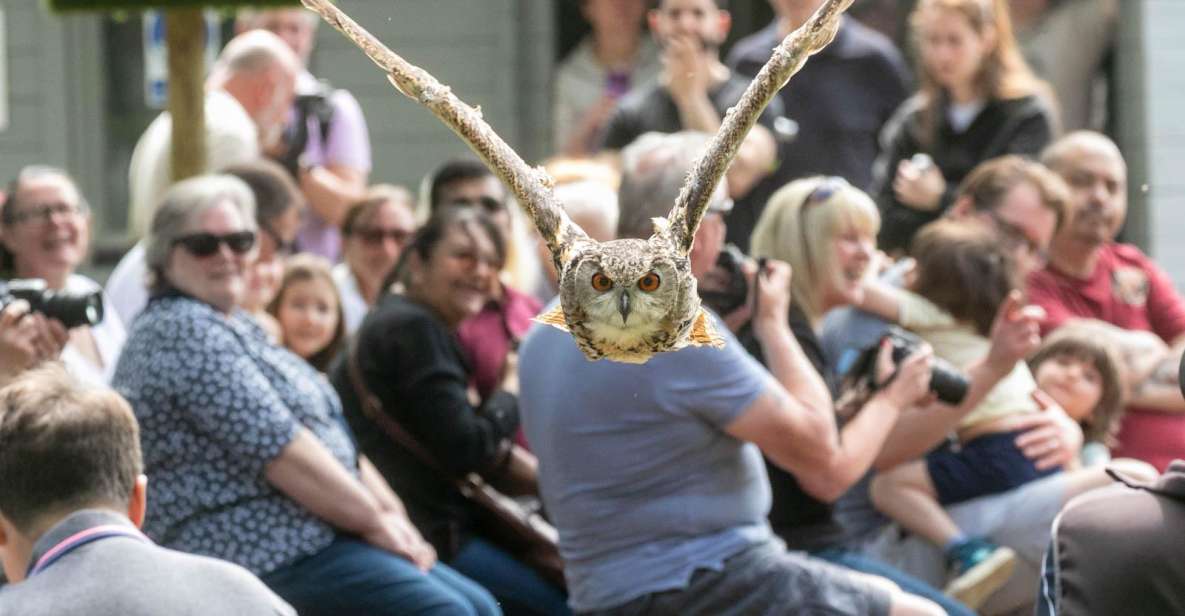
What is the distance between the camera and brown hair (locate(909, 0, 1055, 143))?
25.4 feet

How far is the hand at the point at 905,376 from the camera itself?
5293 mm

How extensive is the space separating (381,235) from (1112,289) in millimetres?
2737

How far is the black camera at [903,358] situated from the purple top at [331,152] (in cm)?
312

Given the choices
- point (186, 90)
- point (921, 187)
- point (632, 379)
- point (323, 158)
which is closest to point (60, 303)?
point (186, 90)

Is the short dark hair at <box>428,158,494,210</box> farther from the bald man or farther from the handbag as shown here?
the handbag

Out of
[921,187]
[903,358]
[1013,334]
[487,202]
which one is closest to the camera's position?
[903,358]

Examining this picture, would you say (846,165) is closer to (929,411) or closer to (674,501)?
(929,411)

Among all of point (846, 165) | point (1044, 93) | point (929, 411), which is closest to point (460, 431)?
point (929, 411)

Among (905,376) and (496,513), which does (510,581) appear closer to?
(496,513)

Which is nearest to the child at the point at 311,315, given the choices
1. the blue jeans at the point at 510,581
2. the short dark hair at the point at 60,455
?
the blue jeans at the point at 510,581

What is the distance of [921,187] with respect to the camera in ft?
24.6

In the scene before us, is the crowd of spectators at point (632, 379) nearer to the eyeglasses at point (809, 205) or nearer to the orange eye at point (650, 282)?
the eyeglasses at point (809, 205)

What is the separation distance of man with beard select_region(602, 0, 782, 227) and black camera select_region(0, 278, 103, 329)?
2.42 m

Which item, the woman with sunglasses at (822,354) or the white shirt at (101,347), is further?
the white shirt at (101,347)
